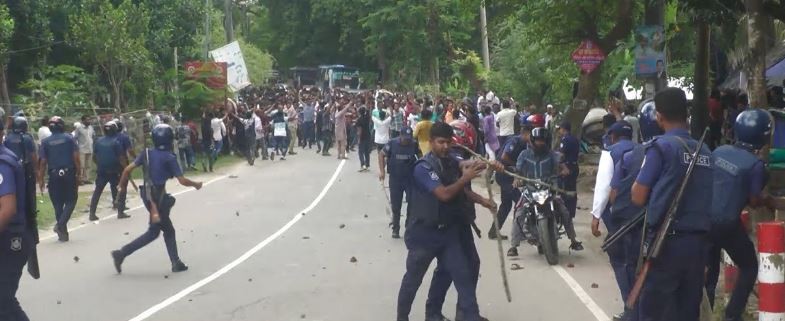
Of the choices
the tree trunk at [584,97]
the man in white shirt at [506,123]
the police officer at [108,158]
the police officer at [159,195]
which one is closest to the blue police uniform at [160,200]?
the police officer at [159,195]

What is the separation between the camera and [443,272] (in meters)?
9.05

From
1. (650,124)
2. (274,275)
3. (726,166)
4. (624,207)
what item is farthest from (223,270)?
(726,166)

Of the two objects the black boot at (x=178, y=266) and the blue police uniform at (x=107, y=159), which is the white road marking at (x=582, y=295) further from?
the blue police uniform at (x=107, y=159)

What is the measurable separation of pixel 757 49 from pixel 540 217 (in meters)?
3.86

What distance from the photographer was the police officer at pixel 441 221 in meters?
8.56

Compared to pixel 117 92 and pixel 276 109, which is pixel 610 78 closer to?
pixel 276 109

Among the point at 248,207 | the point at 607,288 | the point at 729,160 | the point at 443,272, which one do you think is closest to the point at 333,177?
the point at 248,207

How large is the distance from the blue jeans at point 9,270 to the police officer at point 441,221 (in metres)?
3.04

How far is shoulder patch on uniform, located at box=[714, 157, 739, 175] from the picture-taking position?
24.6 feet

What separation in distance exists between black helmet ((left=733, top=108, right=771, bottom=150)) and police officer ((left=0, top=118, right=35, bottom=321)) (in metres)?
4.91

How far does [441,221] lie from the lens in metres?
8.58

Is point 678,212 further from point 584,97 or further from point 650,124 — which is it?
point 584,97

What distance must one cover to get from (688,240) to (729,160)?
1534 millimetres

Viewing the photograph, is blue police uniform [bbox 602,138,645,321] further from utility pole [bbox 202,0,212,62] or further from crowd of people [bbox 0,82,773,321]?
utility pole [bbox 202,0,212,62]
